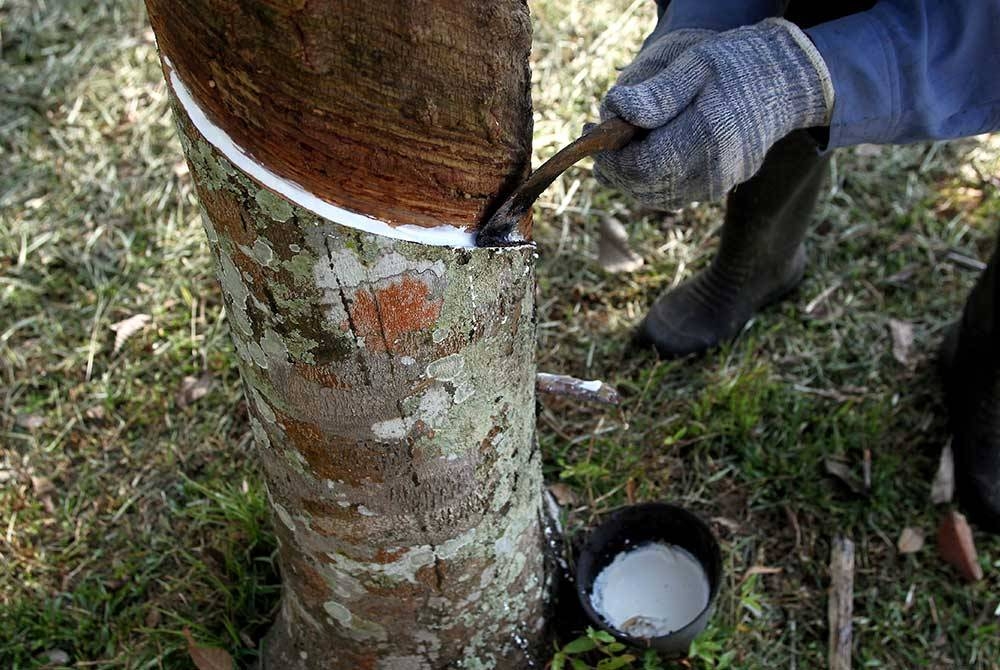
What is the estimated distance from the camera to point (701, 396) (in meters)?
2.45

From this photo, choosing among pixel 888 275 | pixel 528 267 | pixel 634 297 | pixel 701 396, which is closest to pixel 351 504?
pixel 528 267

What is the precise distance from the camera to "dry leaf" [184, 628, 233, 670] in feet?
6.29

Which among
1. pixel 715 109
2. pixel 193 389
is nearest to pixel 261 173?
pixel 715 109

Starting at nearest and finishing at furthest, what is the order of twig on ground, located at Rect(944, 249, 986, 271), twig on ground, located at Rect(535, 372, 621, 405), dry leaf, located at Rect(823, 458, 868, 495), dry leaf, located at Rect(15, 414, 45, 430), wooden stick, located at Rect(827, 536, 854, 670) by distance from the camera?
twig on ground, located at Rect(535, 372, 621, 405) → wooden stick, located at Rect(827, 536, 854, 670) → dry leaf, located at Rect(823, 458, 868, 495) → dry leaf, located at Rect(15, 414, 45, 430) → twig on ground, located at Rect(944, 249, 986, 271)

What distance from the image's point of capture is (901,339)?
8.63 ft

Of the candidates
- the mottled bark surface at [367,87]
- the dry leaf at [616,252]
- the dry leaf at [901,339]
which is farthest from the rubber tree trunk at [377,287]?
the dry leaf at [901,339]

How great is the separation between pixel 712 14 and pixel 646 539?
3.83ft

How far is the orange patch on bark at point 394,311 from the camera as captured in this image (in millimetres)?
1142

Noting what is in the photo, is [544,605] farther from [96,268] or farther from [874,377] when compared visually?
[96,268]

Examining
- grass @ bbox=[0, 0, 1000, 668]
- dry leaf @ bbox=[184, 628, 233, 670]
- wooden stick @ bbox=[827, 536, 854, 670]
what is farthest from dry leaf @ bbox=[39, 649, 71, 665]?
wooden stick @ bbox=[827, 536, 854, 670]

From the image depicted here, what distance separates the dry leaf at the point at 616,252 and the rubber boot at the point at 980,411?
0.97 metres

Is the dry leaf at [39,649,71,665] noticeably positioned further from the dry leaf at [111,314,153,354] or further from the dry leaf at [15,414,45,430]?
the dry leaf at [111,314,153,354]

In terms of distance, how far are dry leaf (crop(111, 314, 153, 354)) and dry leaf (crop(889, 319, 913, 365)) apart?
2293 mm

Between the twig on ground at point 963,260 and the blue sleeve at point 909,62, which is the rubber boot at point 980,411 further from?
the blue sleeve at point 909,62
